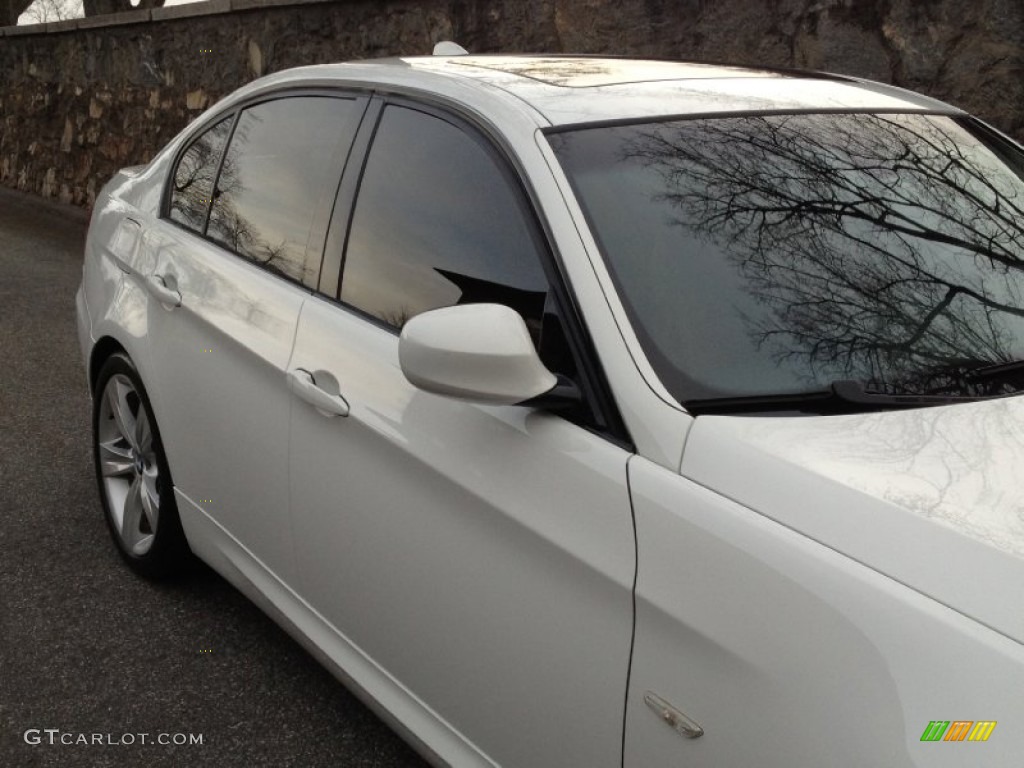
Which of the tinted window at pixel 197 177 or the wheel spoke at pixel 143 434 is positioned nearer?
the tinted window at pixel 197 177

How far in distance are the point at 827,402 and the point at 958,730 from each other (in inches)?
26.1

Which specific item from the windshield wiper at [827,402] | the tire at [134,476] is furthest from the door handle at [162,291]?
the windshield wiper at [827,402]

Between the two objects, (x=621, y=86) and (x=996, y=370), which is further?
(x=621, y=86)

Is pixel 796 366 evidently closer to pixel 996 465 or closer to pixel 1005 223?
pixel 996 465

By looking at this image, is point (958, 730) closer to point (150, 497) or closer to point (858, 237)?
point (858, 237)

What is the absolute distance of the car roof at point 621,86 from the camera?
254 cm

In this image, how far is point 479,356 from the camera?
2014 mm

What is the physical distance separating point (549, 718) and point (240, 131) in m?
2.14

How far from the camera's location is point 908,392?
2057 millimetres

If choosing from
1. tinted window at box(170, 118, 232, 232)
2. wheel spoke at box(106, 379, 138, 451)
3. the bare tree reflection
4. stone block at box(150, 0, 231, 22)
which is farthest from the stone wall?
wheel spoke at box(106, 379, 138, 451)

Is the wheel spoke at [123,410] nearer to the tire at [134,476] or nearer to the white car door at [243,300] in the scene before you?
the tire at [134,476]

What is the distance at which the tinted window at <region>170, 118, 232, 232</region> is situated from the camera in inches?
141

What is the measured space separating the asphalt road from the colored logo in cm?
170

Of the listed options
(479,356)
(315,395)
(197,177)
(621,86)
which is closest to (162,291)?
(197,177)
